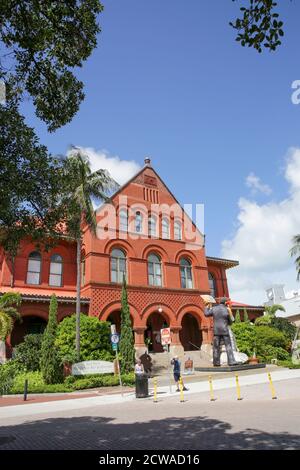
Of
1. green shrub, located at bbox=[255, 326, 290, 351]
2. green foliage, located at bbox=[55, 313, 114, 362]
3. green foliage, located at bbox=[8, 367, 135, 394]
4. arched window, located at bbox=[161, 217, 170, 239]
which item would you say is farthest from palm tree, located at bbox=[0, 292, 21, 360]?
green shrub, located at bbox=[255, 326, 290, 351]

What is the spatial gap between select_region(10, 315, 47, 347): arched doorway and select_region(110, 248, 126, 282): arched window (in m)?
6.04

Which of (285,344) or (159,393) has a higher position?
(285,344)

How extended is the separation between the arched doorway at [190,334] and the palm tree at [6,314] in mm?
15861

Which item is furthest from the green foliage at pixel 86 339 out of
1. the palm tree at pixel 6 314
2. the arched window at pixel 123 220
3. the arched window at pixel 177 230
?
the arched window at pixel 177 230

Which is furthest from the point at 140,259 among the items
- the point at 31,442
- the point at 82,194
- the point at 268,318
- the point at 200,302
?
the point at 31,442

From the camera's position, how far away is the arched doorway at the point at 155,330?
30.3 metres

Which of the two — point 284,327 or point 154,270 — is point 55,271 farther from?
point 284,327

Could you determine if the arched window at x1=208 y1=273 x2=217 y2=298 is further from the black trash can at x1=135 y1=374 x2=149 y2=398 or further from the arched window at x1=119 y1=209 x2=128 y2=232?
the black trash can at x1=135 y1=374 x2=149 y2=398

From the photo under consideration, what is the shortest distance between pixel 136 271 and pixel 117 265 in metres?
1.61

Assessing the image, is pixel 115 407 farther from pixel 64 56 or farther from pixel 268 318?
pixel 268 318

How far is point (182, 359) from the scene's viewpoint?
91.2 ft
